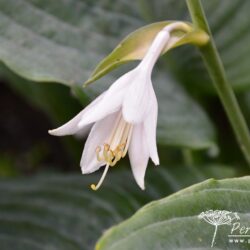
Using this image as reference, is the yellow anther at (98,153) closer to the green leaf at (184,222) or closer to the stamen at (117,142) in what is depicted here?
the stamen at (117,142)

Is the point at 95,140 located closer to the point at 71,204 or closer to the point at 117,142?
the point at 117,142

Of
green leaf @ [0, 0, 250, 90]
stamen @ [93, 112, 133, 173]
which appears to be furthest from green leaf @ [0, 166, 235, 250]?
stamen @ [93, 112, 133, 173]

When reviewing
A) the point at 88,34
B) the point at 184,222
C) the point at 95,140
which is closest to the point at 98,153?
the point at 95,140

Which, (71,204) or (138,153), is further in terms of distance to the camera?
(71,204)

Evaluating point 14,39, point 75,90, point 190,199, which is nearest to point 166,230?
point 190,199

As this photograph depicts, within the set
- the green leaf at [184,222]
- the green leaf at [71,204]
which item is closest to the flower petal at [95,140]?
the green leaf at [184,222]
